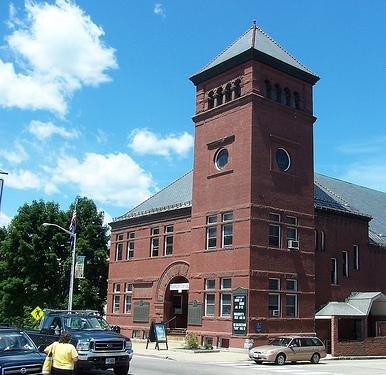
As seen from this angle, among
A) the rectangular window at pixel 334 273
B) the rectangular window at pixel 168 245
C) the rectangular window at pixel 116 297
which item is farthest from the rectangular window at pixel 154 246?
the rectangular window at pixel 334 273

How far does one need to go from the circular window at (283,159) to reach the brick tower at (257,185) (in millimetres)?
64

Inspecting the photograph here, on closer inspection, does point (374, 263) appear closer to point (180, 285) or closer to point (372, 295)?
point (372, 295)

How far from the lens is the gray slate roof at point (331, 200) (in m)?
42.6

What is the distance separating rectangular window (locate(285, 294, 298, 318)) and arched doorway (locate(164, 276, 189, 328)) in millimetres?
8126

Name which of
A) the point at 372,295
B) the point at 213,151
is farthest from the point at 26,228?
the point at 372,295

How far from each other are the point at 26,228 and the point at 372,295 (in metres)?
32.4

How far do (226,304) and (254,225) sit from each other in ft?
16.7

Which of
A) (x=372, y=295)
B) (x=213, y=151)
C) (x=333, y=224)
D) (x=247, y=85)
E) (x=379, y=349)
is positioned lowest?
(x=379, y=349)

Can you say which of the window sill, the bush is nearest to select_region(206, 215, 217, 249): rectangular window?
the window sill

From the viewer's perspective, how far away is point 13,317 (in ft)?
177

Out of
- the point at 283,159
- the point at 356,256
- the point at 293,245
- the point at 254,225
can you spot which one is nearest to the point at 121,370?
the point at 254,225

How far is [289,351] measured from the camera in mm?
28734

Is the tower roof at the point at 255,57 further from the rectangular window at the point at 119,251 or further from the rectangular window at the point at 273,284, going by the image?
the rectangular window at the point at 119,251

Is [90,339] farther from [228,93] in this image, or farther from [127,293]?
[127,293]
